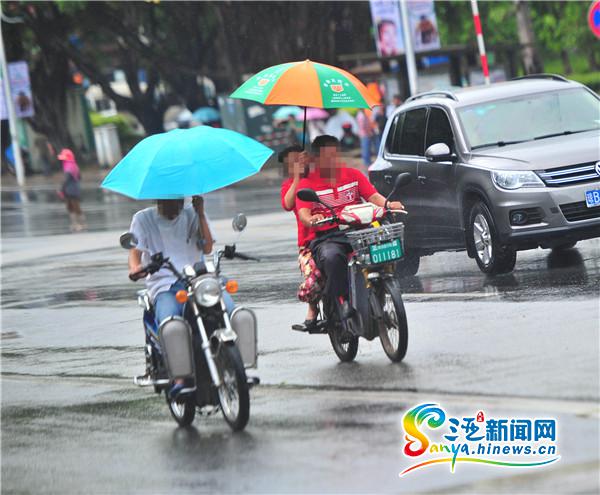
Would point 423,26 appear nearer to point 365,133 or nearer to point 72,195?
point 365,133

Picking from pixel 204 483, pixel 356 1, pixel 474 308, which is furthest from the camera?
pixel 356 1

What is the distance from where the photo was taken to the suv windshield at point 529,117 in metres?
13.3

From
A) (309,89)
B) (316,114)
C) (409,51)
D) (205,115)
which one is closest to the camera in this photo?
(309,89)

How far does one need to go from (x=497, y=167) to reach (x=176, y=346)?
5520 mm

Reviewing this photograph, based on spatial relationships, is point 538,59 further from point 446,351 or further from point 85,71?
point 446,351

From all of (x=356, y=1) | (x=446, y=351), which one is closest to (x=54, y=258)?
(x=446, y=351)

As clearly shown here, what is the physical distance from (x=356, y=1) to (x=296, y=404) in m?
38.8

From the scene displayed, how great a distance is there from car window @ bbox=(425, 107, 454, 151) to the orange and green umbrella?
11.4 feet

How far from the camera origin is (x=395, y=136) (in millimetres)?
14875

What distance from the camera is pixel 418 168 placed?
553 inches

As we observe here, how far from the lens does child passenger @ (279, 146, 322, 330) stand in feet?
30.8

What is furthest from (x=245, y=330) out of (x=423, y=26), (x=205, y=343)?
(x=423, y=26)

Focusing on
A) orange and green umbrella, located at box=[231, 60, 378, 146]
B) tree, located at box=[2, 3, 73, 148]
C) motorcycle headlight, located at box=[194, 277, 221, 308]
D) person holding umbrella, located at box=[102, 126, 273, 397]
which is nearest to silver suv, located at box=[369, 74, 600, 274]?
orange and green umbrella, located at box=[231, 60, 378, 146]

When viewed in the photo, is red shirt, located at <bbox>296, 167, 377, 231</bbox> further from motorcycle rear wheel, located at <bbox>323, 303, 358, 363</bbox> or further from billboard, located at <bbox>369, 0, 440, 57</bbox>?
billboard, located at <bbox>369, 0, 440, 57</bbox>
